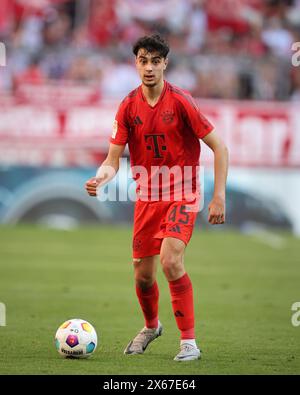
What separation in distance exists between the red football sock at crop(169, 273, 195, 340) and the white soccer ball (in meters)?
0.71

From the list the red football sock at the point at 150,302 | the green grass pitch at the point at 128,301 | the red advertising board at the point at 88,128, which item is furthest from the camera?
the red advertising board at the point at 88,128

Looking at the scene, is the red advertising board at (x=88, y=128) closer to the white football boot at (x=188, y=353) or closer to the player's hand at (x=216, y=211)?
the player's hand at (x=216, y=211)

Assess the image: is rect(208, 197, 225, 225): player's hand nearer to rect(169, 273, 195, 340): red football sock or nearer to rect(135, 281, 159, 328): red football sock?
rect(169, 273, 195, 340): red football sock

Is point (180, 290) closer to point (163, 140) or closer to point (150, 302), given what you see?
point (150, 302)

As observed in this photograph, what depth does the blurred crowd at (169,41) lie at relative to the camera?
21.6 m

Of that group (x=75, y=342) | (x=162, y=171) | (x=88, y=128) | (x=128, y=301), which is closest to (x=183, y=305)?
(x=75, y=342)

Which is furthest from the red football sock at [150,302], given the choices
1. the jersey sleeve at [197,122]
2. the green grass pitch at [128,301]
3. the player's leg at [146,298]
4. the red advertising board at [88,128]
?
the red advertising board at [88,128]

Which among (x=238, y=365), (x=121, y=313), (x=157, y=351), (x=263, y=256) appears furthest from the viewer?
(x=263, y=256)

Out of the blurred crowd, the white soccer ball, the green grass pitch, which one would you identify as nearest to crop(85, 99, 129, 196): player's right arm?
the white soccer ball

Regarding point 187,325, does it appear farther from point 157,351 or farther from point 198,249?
point 198,249

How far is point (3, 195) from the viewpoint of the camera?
20312mm
